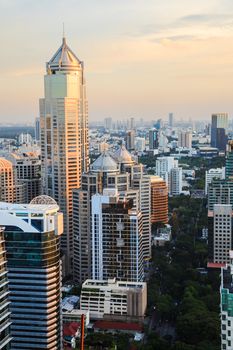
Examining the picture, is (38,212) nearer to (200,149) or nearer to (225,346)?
(225,346)

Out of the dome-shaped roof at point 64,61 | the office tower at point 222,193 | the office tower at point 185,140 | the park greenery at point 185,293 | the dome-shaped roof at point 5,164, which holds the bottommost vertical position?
the park greenery at point 185,293

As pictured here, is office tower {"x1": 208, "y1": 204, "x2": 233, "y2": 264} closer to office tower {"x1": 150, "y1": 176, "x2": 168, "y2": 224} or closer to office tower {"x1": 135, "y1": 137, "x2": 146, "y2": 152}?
office tower {"x1": 150, "y1": 176, "x2": 168, "y2": 224}

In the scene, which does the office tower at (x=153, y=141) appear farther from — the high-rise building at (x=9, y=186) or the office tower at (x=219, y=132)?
the high-rise building at (x=9, y=186)

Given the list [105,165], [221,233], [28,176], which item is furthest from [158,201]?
[105,165]

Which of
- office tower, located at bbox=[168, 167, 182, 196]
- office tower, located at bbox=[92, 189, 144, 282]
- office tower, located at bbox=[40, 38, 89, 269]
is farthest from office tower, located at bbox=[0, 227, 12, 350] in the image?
office tower, located at bbox=[168, 167, 182, 196]

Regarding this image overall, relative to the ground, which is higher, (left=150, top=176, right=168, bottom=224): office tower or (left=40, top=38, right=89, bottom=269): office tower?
(left=40, top=38, right=89, bottom=269): office tower

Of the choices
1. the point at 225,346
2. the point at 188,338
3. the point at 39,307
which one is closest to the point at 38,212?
the point at 39,307

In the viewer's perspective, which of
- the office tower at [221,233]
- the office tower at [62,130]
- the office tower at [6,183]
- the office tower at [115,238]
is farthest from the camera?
the office tower at [6,183]

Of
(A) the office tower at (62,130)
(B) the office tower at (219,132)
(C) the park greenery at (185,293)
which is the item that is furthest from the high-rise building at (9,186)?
(B) the office tower at (219,132)
